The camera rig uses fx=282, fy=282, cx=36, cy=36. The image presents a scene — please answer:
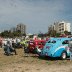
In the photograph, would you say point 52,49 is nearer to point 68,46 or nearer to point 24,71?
point 68,46

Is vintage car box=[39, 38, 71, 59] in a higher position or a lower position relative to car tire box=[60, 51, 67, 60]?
higher

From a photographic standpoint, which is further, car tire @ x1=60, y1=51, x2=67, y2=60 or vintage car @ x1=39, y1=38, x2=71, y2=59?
car tire @ x1=60, y1=51, x2=67, y2=60

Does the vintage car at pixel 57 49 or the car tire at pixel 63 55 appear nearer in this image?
the vintage car at pixel 57 49

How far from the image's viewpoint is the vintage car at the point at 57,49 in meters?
22.9

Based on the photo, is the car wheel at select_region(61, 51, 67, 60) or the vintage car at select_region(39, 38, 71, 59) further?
the car wheel at select_region(61, 51, 67, 60)

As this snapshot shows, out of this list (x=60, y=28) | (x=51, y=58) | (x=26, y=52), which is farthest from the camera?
(x=60, y=28)

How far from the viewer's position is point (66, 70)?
16.0 m

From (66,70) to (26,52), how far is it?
15163 mm

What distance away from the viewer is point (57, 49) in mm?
22922

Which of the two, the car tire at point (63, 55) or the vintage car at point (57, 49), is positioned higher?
the vintage car at point (57, 49)

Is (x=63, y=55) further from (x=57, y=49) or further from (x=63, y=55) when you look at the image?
(x=57, y=49)

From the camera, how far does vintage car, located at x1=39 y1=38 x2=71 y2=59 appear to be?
22.9 meters

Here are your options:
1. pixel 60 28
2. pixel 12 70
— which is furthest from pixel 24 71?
pixel 60 28

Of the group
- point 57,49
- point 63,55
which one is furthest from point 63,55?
point 57,49
